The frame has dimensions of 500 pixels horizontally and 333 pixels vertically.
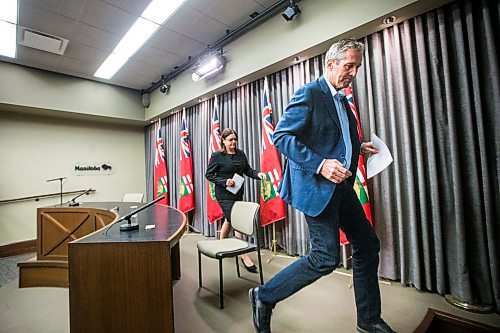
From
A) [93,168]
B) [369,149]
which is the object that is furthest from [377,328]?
[93,168]

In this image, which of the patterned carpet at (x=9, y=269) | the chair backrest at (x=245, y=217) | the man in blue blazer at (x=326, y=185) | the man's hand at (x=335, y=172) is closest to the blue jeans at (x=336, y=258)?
the man in blue blazer at (x=326, y=185)

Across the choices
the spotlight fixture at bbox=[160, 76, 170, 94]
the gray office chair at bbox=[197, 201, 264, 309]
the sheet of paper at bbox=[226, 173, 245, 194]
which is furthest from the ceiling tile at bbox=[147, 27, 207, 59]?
the gray office chair at bbox=[197, 201, 264, 309]

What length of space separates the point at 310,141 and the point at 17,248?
491 cm

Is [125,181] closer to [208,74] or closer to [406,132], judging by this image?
[208,74]

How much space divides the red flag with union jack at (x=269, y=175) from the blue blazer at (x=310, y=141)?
1590mm

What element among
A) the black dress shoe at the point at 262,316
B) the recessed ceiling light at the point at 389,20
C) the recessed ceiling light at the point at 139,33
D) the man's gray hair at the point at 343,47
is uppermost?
the recessed ceiling light at the point at 139,33

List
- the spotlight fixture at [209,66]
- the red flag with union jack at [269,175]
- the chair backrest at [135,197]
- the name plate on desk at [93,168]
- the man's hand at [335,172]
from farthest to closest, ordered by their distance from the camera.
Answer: the name plate on desk at [93,168], the chair backrest at [135,197], the spotlight fixture at [209,66], the red flag with union jack at [269,175], the man's hand at [335,172]

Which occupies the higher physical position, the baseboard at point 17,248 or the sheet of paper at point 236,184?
the sheet of paper at point 236,184

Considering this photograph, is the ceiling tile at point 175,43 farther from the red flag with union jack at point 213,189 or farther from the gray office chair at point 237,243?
the gray office chair at point 237,243

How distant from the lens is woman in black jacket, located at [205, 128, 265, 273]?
2.53 meters

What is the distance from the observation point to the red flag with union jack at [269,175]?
284 centimetres

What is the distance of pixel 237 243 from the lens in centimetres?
196

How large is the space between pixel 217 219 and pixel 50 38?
3.16 meters

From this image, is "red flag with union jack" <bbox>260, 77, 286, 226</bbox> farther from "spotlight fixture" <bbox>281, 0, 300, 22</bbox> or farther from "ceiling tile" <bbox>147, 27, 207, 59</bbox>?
"ceiling tile" <bbox>147, 27, 207, 59</bbox>
